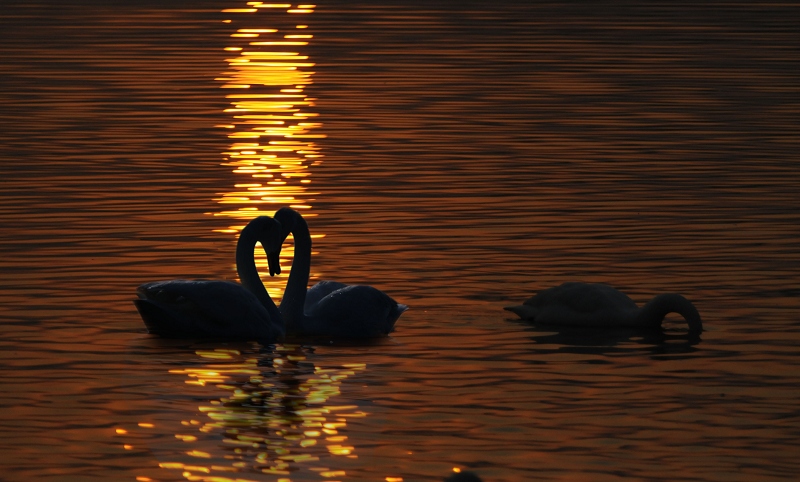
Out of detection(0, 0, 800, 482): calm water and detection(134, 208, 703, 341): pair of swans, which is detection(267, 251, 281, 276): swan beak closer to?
detection(134, 208, 703, 341): pair of swans

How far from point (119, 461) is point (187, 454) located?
0.45 meters

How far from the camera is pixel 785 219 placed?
22.6 m

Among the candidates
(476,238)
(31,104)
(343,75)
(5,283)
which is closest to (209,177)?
(476,238)

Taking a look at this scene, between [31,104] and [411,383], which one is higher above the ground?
[31,104]

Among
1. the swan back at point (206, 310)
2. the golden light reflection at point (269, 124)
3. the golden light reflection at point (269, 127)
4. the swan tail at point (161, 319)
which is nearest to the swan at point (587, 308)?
the swan back at point (206, 310)

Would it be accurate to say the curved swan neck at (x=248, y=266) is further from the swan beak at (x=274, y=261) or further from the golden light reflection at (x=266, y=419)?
the golden light reflection at (x=266, y=419)

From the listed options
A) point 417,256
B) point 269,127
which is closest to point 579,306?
point 417,256

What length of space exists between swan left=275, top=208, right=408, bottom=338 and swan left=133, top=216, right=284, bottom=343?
310mm

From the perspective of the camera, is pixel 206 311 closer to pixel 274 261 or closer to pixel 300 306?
pixel 300 306

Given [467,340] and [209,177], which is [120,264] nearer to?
[467,340]

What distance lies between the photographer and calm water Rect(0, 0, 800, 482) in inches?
508

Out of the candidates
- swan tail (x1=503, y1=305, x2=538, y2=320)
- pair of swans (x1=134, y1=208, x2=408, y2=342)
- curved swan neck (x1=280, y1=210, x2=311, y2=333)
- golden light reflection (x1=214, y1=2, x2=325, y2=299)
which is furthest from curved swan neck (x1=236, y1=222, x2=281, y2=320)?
swan tail (x1=503, y1=305, x2=538, y2=320)

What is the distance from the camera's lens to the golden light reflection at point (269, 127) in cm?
2456

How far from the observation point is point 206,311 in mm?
16406
